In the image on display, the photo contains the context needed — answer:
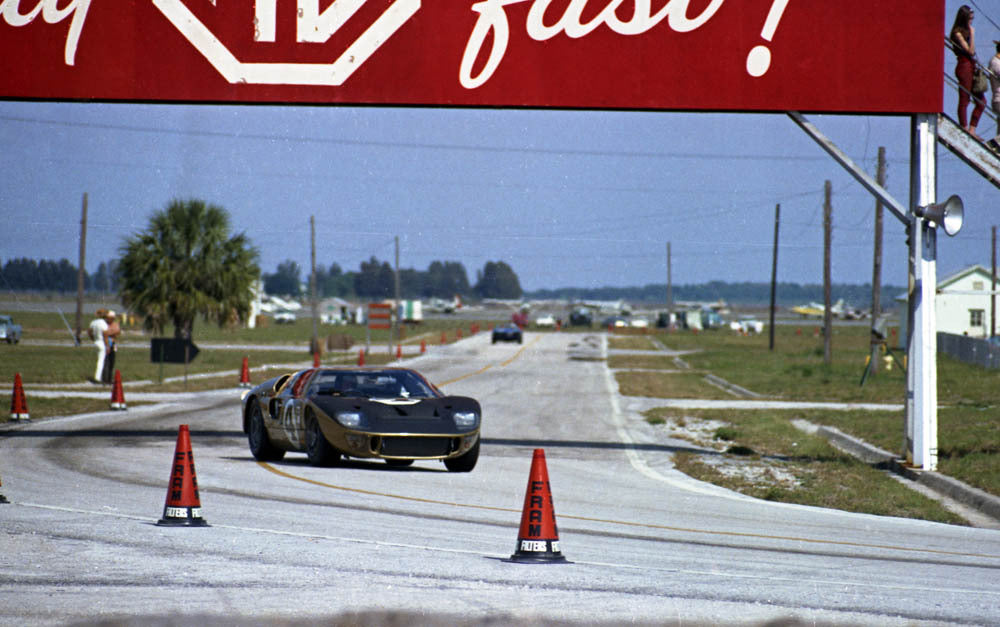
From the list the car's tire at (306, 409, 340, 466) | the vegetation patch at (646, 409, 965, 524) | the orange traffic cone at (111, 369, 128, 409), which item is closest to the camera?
the vegetation patch at (646, 409, 965, 524)

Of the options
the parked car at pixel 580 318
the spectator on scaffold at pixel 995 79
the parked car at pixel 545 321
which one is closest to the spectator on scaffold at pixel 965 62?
the spectator on scaffold at pixel 995 79

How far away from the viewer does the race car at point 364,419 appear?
47.2 ft

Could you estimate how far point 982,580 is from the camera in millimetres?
8555

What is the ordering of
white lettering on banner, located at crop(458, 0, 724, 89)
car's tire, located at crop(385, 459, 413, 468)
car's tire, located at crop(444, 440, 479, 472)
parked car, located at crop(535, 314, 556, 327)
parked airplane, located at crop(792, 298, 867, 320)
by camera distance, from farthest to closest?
parked airplane, located at crop(792, 298, 867, 320)
parked car, located at crop(535, 314, 556, 327)
white lettering on banner, located at crop(458, 0, 724, 89)
car's tire, located at crop(385, 459, 413, 468)
car's tire, located at crop(444, 440, 479, 472)

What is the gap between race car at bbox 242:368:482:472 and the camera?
1439 cm

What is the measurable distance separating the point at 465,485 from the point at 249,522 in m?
4.17

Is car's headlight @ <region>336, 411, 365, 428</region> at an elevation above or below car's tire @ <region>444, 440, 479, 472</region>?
above

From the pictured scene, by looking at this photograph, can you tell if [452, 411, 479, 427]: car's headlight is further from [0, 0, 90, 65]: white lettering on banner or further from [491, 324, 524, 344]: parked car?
[491, 324, 524, 344]: parked car

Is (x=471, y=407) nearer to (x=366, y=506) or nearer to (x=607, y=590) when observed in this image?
(x=366, y=506)

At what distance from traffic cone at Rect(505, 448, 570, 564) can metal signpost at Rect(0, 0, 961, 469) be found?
848cm

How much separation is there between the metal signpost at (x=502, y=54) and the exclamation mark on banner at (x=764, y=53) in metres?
0.02

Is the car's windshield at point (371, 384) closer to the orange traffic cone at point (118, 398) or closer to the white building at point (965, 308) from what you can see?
the orange traffic cone at point (118, 398)

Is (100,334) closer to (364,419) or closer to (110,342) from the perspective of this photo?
(110,342)

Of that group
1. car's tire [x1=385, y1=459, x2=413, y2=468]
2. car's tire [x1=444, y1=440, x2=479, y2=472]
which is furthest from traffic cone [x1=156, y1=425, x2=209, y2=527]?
car's tire [x1=385, y1=459, x2=413, y2=468]
